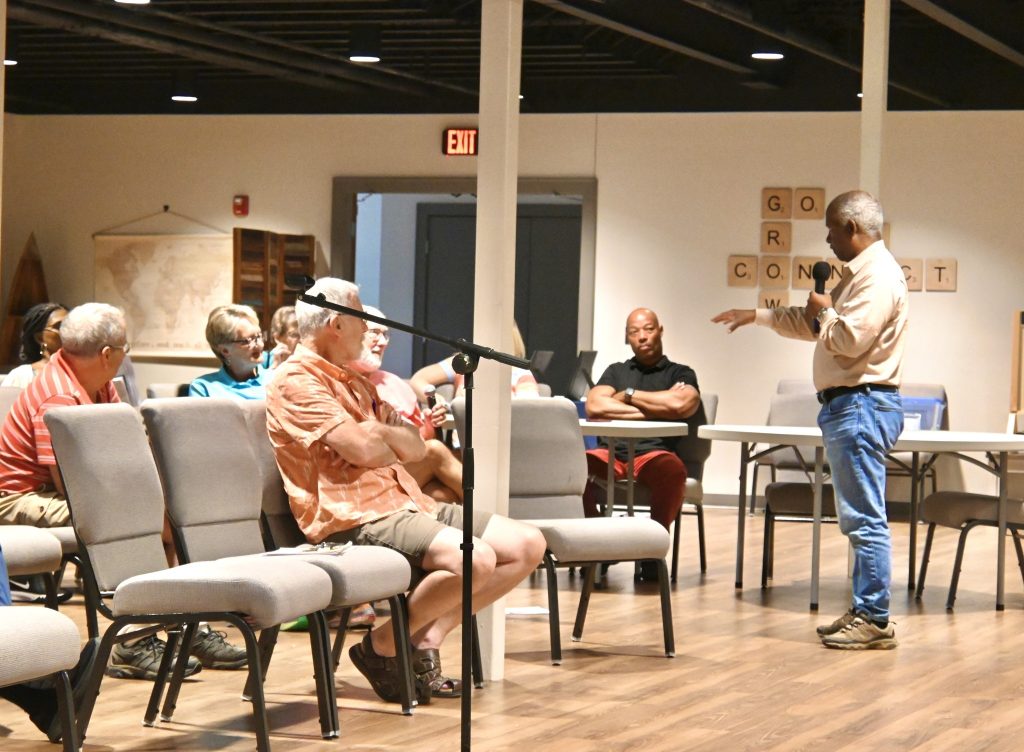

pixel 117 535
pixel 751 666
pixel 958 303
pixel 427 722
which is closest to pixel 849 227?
pixel 751 666

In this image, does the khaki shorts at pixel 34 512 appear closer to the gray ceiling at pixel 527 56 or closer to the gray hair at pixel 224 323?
the gray hair at pixel 224 323

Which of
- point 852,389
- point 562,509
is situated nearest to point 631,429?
point 562,509

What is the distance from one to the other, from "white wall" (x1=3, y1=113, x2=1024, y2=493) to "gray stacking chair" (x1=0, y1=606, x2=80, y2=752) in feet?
28.4

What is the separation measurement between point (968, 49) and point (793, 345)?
8.11 feet

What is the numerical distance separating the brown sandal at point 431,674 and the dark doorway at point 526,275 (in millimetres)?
10818

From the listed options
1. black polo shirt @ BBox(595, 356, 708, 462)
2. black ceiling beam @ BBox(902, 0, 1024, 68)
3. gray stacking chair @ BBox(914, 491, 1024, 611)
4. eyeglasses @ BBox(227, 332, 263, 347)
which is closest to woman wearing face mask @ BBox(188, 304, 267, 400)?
eyeglasses @ BBox(227, 332, 263, 347)

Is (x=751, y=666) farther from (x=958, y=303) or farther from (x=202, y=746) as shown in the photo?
(x=958, y=303)

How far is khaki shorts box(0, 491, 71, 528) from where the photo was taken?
5348 millimetres

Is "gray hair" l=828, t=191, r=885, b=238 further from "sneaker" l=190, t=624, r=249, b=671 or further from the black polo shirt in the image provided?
"sneaker" l=190, t=624, r=249, b=671

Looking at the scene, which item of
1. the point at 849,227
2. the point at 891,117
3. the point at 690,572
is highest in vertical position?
the point at 891,117

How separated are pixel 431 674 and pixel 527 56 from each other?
7.17 meters

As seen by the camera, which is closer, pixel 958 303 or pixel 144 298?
pixel 958 303

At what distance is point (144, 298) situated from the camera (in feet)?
42.3

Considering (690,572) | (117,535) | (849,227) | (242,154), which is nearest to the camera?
(117,535)
